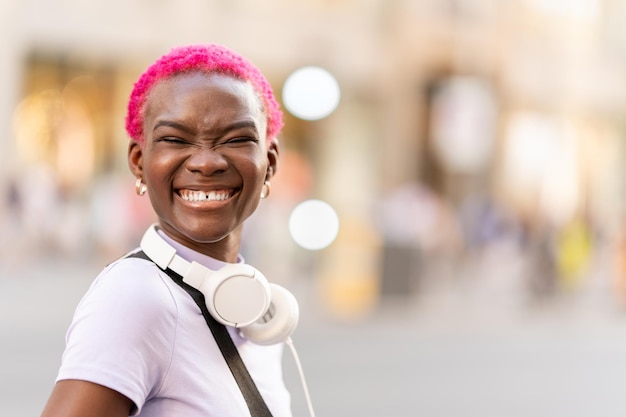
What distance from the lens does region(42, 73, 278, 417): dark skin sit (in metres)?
1.74

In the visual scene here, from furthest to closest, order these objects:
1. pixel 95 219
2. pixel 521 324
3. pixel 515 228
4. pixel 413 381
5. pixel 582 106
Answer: pixel 582 106
pixel 515 228
pixel 95 219
pixel 521 324
pixel 413 381

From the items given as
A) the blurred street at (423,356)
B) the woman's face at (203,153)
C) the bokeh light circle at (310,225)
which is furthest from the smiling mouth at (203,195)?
the bokeh light circle at (310,225)

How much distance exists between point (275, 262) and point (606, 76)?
61.5 ft

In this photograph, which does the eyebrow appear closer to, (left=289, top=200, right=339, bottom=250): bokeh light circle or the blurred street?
the blurred street

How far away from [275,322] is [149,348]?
384 mm

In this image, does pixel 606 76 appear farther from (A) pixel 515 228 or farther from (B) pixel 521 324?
(B) pixel 521 324

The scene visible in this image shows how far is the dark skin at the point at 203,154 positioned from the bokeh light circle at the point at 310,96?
2465 centimetres

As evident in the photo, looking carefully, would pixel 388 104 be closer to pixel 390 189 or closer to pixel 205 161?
pixel 390 189

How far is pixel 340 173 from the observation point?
28.9 meters

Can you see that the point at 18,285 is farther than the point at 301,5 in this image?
No

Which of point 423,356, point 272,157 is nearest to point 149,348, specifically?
point 272,157

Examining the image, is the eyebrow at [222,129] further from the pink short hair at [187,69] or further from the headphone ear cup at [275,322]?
the headphone ear cup at [275,322]

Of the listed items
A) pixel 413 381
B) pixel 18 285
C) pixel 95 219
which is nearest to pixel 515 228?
pixel 95 219

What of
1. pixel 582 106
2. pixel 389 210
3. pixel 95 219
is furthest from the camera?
pixel 582 106
